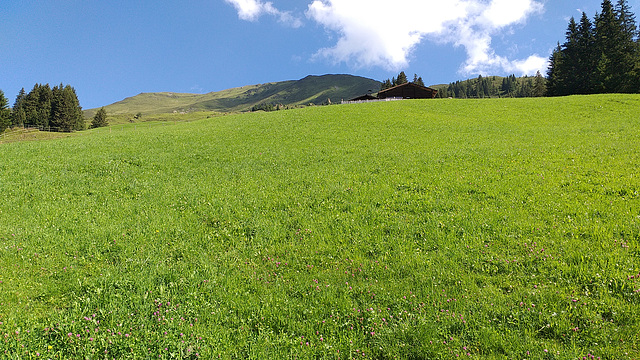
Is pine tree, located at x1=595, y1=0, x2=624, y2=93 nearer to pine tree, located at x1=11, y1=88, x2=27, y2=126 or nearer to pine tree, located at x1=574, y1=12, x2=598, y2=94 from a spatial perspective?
pine tree, located at x1=574, y1=12, x2=598, y2=94

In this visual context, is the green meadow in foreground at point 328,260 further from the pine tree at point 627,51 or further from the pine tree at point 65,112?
the pine tree at point 65,112

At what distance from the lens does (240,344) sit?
482 cm

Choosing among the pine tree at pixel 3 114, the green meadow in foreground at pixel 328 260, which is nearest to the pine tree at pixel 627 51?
the green meadow in foreground at pixel 328 260

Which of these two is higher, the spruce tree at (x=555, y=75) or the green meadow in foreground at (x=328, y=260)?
the spruce tree at (x=555, y=75)

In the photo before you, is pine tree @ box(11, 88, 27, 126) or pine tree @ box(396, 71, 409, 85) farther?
pine tree @ box(396, 71, 409, 85)

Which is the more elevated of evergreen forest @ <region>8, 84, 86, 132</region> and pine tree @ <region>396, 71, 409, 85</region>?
pine tree @ <region>396, 71, 409, 85</region>

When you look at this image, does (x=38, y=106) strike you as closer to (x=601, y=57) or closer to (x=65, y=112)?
(x=65, y=112)

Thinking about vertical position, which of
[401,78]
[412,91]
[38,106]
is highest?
[401,78]

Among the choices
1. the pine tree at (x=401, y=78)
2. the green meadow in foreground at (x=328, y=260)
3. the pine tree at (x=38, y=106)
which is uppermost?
the pine tree at (x=401, y=78)

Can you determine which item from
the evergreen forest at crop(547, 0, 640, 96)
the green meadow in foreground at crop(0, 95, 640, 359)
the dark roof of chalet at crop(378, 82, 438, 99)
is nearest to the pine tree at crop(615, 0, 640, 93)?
the evergreen forest at crop(547, 0, 640, 96)

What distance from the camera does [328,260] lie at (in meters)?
7.37

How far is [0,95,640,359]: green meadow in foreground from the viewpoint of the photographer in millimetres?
4746

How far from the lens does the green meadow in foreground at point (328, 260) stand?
4746 mm

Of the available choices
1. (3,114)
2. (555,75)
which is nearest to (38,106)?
(3,114)
